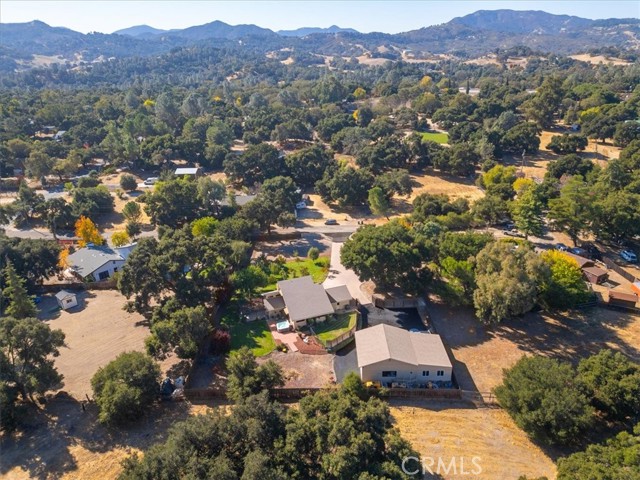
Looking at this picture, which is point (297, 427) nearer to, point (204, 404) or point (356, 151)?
point (204, 404)

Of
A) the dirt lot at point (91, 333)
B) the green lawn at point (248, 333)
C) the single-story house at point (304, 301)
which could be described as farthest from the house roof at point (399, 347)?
the dirt lot at point (91, 333)

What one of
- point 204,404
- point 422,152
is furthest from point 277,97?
point 204,404

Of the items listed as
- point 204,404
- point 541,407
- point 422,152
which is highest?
point 422,152

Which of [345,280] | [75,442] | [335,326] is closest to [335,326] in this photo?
[335,326]

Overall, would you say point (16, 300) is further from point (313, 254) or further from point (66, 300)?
point (313, 254)

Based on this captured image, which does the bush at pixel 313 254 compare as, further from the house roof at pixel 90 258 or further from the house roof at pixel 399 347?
the house roof at pixel 90 258

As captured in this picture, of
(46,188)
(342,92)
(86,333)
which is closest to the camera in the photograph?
(86,333)
